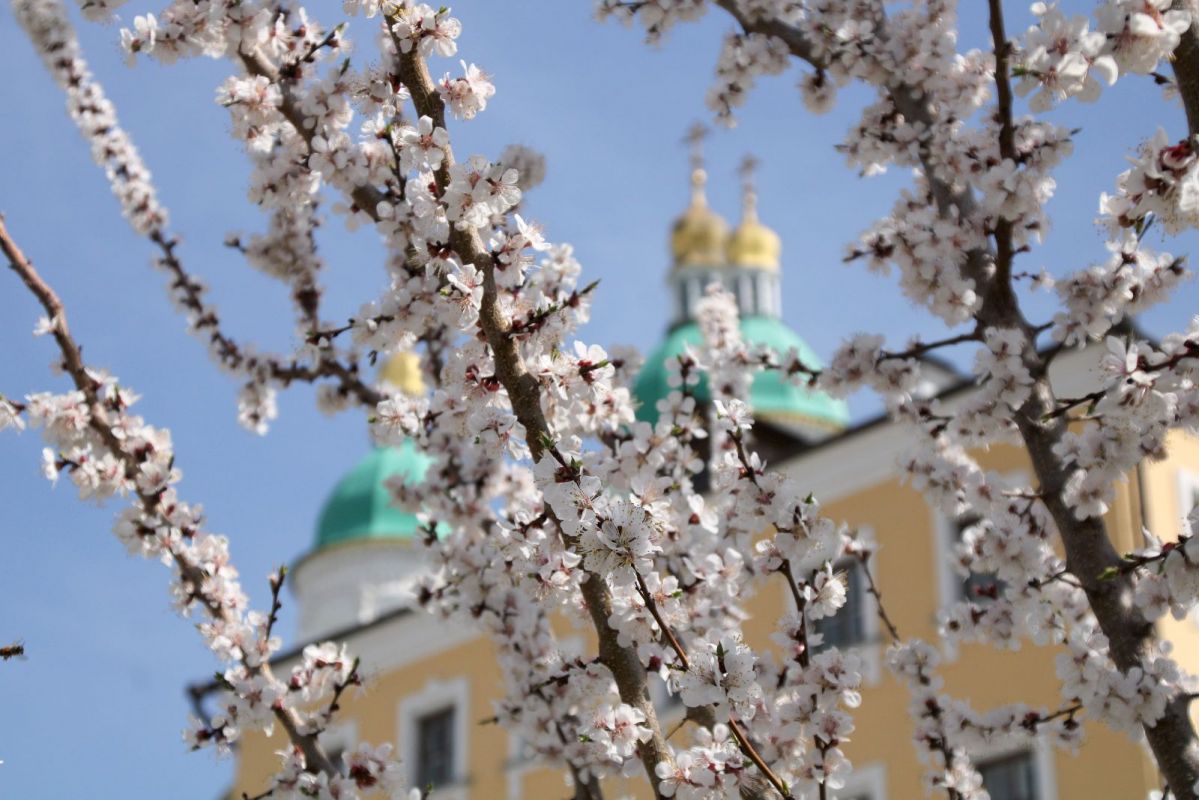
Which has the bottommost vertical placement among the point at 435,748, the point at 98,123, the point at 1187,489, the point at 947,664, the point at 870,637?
the point at 98,123

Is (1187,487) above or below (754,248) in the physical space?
below

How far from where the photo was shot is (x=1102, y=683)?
17.3 ft

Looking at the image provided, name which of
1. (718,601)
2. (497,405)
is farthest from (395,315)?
(718,601)

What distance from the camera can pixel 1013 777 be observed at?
15.7 metres

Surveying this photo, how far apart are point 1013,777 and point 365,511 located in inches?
650

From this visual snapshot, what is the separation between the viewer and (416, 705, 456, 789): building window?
21.4m

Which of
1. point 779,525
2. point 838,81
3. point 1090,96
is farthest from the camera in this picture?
point 838,81

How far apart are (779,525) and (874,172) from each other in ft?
7.56

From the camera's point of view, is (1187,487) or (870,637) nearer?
(1187,487)

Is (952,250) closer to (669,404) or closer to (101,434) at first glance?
(669,404)

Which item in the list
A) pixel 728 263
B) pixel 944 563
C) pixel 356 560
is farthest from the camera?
pixel 728 263

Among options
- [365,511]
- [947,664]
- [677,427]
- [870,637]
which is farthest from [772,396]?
[677,427]

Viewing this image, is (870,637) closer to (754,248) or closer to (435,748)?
(435,748)

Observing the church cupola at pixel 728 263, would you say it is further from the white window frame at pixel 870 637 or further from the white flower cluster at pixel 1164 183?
the white flower cluster at pixel 1164 183
